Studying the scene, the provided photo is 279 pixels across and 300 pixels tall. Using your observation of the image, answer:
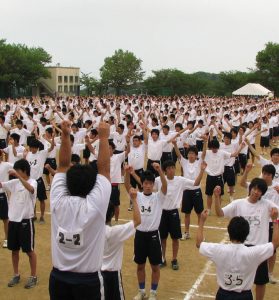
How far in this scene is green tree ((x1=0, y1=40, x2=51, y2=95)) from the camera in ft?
147

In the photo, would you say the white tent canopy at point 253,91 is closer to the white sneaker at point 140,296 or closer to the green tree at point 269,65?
the green tree at point 269,65

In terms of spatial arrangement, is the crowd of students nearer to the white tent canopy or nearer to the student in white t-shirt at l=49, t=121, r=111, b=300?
the student in white t-shirt at l=49, t=121, r=111, b=300

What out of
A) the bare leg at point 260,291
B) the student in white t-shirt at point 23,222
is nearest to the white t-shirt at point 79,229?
the bare leg at point 260,291

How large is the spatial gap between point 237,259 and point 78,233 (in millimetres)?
1558

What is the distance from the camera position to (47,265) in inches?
273

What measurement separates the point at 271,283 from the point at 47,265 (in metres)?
3.23

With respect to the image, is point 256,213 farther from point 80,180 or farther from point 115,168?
point 115,168

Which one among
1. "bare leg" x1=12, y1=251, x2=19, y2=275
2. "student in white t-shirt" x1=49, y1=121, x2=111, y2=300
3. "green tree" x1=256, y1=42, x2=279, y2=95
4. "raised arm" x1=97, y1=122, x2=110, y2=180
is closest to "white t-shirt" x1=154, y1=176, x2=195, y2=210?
"bare leg" x1=12, y1=251, x2=19, y2=275

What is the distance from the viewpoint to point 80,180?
2.94 m

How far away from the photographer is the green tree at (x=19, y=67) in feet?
147

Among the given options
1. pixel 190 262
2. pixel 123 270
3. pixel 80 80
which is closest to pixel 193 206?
pixel 190 262

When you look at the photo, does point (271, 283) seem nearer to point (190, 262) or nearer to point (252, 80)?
point (190, 262)

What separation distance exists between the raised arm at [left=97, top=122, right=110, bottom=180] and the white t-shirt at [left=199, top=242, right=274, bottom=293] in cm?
129

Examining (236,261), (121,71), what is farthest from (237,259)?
(121,71)
